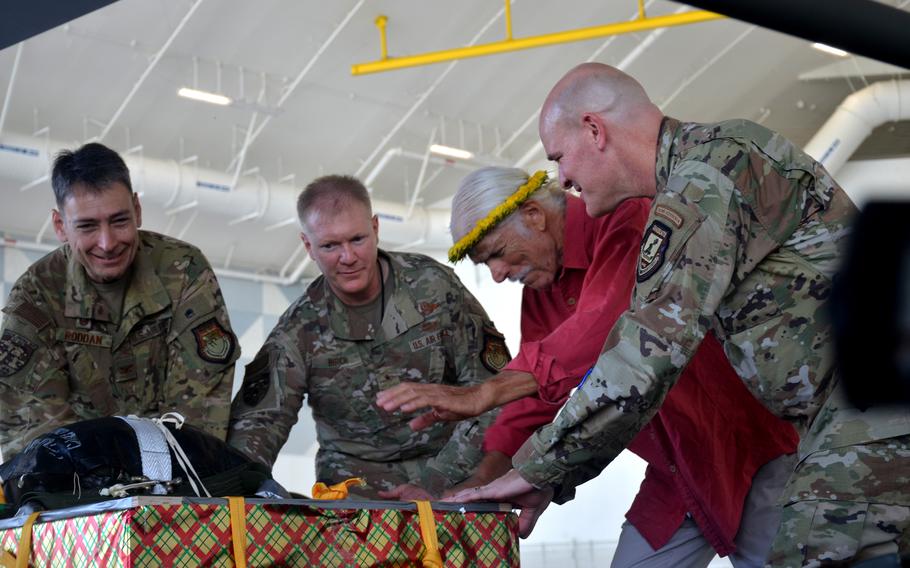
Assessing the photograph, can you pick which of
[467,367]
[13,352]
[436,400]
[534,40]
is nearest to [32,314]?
[13,352]

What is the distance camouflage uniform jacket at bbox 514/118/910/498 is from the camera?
5.65ft

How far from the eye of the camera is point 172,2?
1016 cm

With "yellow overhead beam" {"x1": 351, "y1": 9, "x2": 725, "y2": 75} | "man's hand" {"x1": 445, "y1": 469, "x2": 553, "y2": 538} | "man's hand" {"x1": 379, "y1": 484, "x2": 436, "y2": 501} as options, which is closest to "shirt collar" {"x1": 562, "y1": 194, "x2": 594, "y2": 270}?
"man's hand" {"x1": 379, "y1": 484, "x2": 436, "y2": 501}

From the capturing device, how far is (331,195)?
3.27 meters

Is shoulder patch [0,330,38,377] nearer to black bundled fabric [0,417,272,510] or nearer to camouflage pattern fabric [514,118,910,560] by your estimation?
black bundled fabric [0,417,272,510]

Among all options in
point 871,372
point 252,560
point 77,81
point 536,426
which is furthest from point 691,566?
point 77,81

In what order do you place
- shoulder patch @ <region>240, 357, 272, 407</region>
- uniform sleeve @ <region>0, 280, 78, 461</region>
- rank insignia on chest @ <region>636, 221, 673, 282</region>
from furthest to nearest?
1. shoulder patch @ <region>240, 357, 272, 407</region>
2. uniform sleeve @ <region>0, 280, 78, 461</region>
3. rank insignia on chest @ <region>636, 221, 673, 282</region>

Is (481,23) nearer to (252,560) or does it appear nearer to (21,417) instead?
(21,417)

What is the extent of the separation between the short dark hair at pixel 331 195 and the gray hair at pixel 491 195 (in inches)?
15.0

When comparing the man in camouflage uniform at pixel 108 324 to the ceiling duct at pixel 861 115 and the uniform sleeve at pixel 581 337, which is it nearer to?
the uniform sleeve at pixel 581 337

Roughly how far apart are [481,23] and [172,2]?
2968 millimetres

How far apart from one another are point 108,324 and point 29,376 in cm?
26

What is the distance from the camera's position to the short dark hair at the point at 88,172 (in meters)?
2.92

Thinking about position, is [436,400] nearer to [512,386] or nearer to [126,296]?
[512,386]
